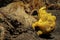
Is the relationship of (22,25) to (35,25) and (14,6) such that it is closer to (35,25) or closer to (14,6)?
(35,25)

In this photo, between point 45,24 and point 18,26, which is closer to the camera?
point 18,26

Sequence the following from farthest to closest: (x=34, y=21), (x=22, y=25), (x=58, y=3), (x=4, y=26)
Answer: (x=58, y=3)
(x=34, y=21)
(x=22, y=25)
(x=4, y=26)

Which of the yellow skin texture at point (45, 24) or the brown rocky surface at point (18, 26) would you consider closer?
the brown rocky surface at point (18, 26)

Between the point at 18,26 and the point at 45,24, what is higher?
the point at 45,24

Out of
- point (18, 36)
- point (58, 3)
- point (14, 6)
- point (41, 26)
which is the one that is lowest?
point (18, 36)

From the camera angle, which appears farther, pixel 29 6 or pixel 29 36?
pixel 29 6

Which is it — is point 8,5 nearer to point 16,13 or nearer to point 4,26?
point 16,13

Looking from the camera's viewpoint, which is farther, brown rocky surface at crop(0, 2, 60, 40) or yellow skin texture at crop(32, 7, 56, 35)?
yellow skin texture at crop(32, 7, 56, 35)

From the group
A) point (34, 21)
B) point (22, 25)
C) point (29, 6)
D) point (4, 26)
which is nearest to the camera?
point (4, 26)

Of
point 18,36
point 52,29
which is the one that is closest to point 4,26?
point 18,36

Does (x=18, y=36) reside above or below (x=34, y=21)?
below
